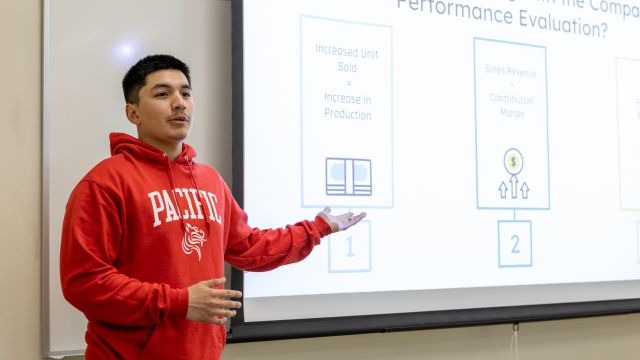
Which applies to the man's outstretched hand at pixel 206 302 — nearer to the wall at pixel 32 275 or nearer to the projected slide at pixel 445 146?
the wall at pixel 32 275

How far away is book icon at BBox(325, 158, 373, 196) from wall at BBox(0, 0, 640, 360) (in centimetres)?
32

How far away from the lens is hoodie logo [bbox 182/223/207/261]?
4.75 feet

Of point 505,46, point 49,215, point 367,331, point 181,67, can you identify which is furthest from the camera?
point 505,46

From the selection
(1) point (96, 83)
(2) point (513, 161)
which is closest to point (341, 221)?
(1) point (96, 83)

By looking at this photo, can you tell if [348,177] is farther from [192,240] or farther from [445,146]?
[192,240]

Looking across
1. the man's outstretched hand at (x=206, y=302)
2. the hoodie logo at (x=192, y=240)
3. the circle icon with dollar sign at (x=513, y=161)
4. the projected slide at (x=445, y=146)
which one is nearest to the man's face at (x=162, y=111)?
the hoodie logo at (x=192, y=240)

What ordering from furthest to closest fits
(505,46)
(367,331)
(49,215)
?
(505,46)
(367,331)
(49,215)

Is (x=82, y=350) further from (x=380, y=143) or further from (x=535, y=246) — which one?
(x=535, y=246)

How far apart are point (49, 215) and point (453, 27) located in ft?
4.66

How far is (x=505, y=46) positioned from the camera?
2.47 metres

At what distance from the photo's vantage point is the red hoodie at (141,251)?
4.32 feet

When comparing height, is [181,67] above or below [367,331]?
above

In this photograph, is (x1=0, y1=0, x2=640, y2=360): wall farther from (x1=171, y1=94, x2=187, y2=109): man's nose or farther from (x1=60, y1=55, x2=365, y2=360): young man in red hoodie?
(x1=171, y1=94, x2=187, y2=109): man's nose

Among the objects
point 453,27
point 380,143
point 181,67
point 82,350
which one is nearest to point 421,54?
point 453,27
